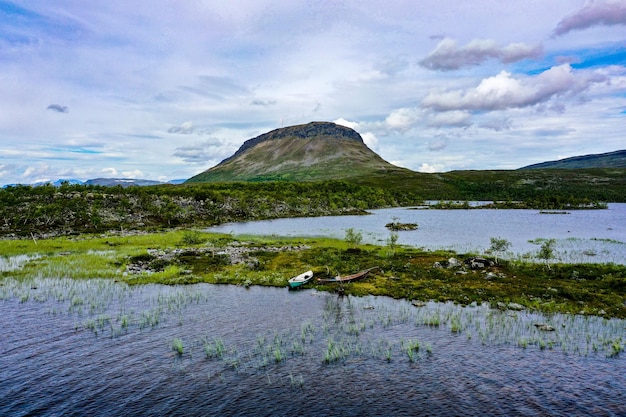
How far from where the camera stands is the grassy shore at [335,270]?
39438 mm

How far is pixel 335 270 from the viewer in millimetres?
52531

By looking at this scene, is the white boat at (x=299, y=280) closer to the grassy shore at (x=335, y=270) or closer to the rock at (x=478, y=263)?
the grassy shore at (x=335, y=270)

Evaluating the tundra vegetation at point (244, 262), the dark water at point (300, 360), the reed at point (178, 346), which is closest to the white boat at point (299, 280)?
the tundra vegetation at point (244, 262)

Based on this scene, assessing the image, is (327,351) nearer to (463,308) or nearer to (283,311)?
(283,311)

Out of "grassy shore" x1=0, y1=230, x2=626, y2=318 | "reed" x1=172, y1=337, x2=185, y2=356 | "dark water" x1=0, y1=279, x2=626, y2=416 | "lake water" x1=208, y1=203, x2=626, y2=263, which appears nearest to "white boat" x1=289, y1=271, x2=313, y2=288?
"grassy shore" x1=0, y1=230, x2=626, y2=318

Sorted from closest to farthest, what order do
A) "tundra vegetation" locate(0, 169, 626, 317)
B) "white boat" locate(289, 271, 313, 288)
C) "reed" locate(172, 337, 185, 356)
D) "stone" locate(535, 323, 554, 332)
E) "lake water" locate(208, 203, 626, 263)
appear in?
"reed" locate(172, 337, 185, 356)
"stone" locate(535, 323, 554, 332)
"tundra vegetation" locate(0, 169, 626, 317)
"white boat" locate(289, 271, 313, 288)
"lake water" locate(208, 203, 626, 263)

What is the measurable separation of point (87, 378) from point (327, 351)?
16.3m

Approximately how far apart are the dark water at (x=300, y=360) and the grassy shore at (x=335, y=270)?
4.51 meters

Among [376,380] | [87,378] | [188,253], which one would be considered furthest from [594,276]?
[188,253]

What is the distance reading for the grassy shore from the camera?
39.4m

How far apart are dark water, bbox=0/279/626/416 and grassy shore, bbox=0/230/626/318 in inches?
178

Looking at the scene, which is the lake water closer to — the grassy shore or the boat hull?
the grassy shore

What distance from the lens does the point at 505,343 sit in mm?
29172

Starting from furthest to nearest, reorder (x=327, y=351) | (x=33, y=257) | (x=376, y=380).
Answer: (x=33, y=257) < (x=327, y=351) < (x=376, y=380)
